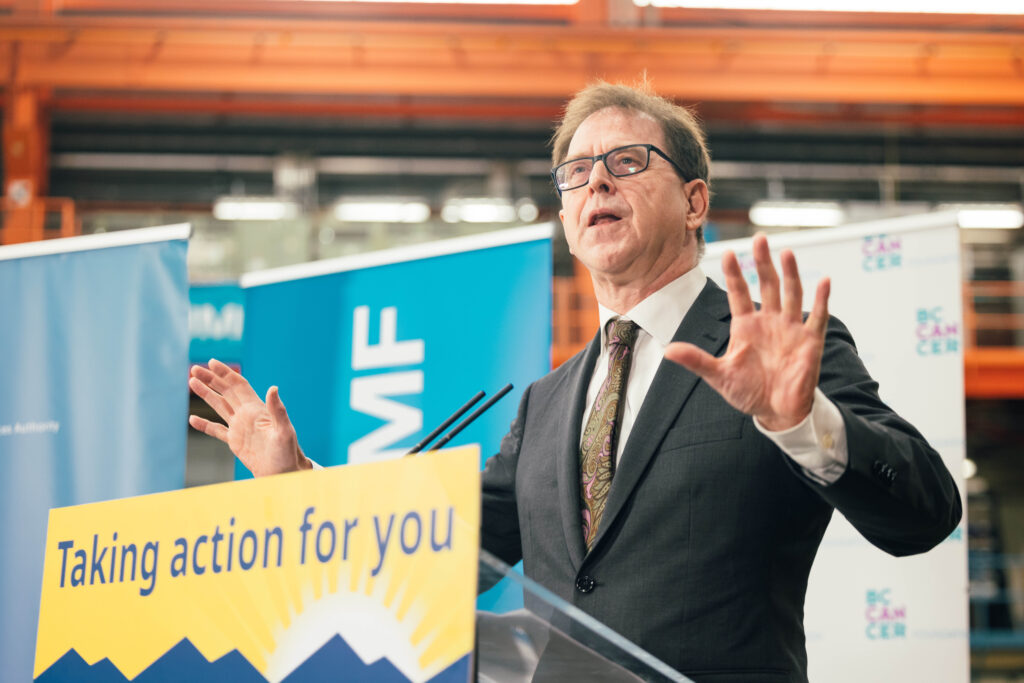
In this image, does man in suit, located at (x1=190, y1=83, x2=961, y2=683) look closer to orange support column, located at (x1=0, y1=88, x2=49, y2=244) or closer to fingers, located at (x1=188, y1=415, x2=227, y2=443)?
fingers, located at (x1=188, y1=415, x2=227, y2=443)

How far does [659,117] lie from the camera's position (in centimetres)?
171

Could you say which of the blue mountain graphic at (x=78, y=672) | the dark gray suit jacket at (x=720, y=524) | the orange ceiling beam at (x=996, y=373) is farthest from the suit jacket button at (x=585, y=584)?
the orange ceiling beam at (x=996, y=373)

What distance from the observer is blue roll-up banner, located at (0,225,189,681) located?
238 centimetres

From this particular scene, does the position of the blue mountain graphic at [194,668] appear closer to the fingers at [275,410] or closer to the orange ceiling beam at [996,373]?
the fingers at [275,410]

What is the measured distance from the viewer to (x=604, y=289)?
1.67 metres

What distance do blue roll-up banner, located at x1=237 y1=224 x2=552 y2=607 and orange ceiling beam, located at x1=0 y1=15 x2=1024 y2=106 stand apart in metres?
7.09

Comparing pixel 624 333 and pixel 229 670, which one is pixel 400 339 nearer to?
pixel 624 333

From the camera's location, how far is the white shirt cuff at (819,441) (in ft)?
3.71

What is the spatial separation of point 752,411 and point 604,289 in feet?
1.92

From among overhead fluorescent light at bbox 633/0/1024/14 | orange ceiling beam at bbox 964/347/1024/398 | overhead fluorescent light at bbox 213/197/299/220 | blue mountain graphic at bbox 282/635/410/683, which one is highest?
overhead fluorescent light at bbox 633/0/1024/14

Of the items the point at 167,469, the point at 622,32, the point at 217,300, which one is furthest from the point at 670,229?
the point at 622,32

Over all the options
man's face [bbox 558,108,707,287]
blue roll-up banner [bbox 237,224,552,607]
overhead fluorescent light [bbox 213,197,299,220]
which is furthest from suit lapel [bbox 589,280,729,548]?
overhead fluorescent light [bbox 213,197,299,220]

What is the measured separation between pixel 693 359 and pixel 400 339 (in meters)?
1.73

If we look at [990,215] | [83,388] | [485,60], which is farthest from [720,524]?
[990,215]
